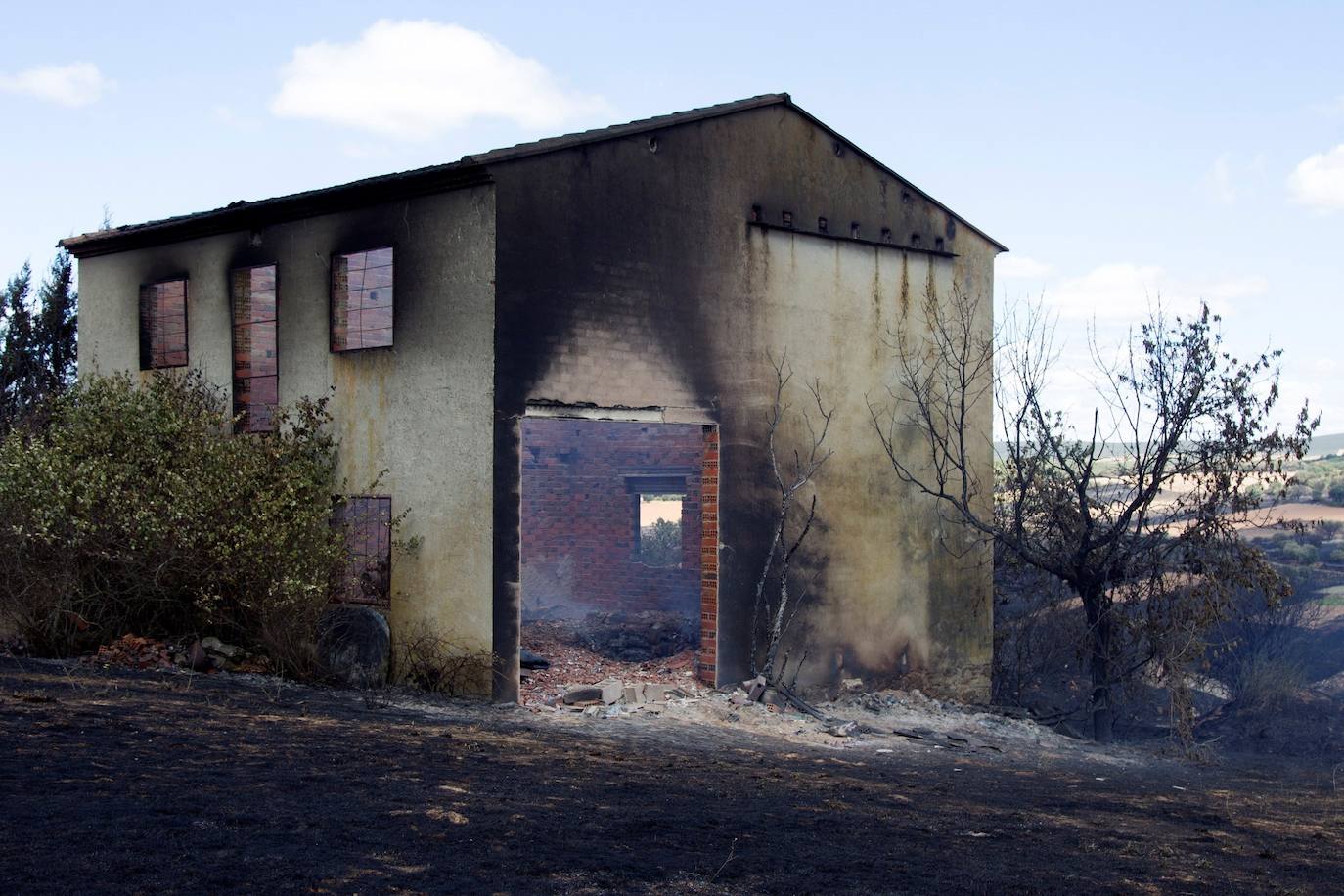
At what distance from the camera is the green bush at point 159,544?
11.2m

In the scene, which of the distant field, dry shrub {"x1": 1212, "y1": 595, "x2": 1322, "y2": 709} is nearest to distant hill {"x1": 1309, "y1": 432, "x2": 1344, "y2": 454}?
the distant field

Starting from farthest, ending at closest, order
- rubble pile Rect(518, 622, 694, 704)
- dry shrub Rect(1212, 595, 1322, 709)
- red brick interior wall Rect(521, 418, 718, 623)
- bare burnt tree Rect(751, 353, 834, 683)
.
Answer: red brick interior wall Rect(521, 418, 718, 623) < dry shrub Rect(1212, 595, 1322, 709) < bare burnt tree Rect(751, 353, 834, 683) < rubble pile Rect(518, 622, 694, 704)

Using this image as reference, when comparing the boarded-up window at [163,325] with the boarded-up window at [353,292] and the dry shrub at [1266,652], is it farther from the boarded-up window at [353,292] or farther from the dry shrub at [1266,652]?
the dry shrub at [1266,652]

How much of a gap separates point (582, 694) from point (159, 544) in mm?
4246

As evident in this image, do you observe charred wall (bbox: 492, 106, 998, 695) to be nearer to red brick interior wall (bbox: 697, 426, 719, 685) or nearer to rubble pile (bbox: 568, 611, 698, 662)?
red brick interior wall (bbox: 697, 426, 719, 685)

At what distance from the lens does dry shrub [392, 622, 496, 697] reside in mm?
11227

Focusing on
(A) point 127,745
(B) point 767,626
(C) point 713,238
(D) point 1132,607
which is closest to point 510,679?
(B) point 767,626

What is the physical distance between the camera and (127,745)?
7473 millimetres

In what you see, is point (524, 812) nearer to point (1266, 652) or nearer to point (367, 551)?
point (367, 551)

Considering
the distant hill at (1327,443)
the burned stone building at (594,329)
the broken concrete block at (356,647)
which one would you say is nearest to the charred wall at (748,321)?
the burned stone building at (594,329)

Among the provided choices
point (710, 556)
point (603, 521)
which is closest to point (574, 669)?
point (710, 556)

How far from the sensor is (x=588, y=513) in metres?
20.2

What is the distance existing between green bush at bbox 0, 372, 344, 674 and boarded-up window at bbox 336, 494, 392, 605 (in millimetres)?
348

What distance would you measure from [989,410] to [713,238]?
462 cm
